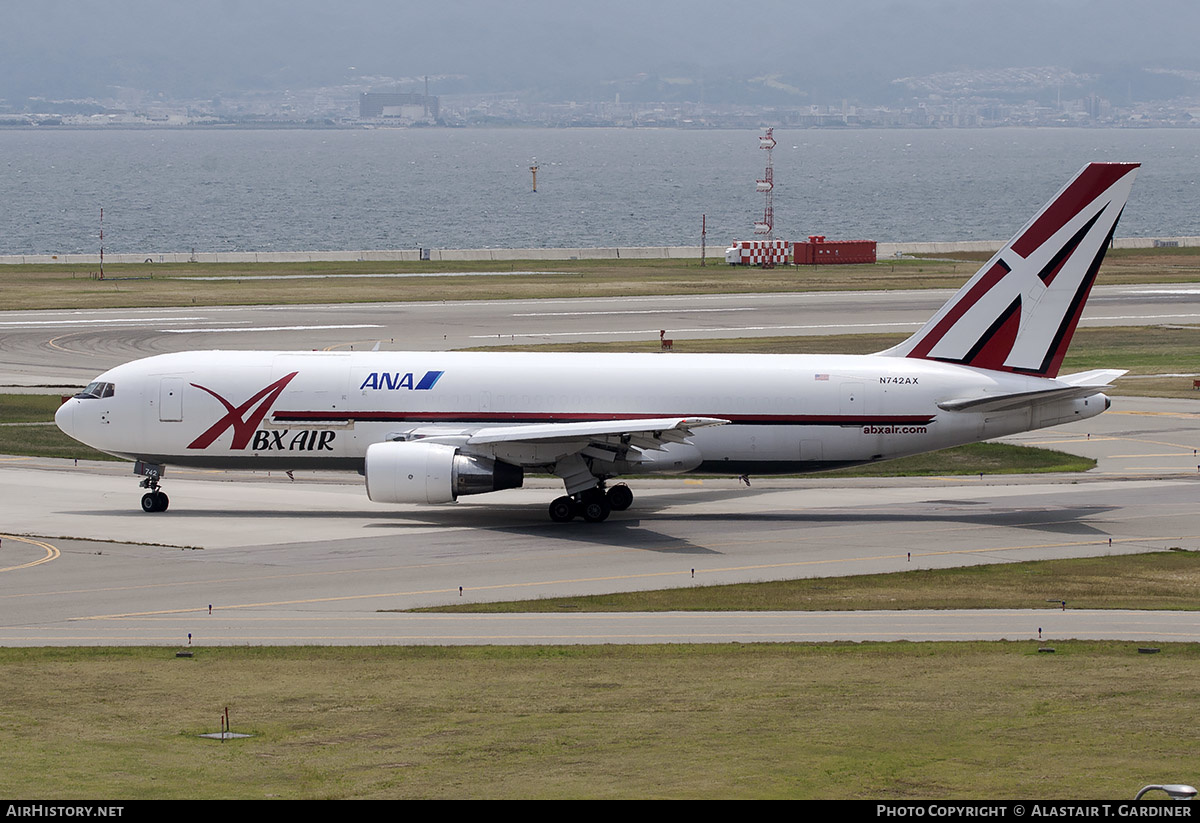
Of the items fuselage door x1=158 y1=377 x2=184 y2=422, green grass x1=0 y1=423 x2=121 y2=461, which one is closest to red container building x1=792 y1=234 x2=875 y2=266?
green grass x1=0 y1=423 x2=121 y2=461

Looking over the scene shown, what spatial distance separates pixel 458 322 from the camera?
314ft

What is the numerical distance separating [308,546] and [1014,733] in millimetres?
23630

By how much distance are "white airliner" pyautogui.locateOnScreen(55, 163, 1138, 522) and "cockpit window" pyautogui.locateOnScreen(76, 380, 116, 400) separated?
153 millimetres

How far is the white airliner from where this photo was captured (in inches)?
1834

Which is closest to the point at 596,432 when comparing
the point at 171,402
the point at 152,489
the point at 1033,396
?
the point at 1033,396

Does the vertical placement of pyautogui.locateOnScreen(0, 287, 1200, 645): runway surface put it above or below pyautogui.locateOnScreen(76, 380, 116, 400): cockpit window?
below

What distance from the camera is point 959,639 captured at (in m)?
32.0

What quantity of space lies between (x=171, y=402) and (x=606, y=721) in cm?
2733

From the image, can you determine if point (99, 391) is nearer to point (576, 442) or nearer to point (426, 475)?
point (426, 475)

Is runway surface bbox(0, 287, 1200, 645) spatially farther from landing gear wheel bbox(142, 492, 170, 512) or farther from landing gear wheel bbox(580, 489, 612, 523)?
landing gear wheel bbox(580, 489, 612, 523)

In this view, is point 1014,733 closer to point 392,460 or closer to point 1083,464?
point 392,460

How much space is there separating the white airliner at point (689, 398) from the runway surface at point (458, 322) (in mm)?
27999

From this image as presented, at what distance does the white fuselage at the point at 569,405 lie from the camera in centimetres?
4669

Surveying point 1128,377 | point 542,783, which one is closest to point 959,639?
point 542,783
